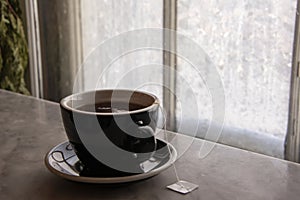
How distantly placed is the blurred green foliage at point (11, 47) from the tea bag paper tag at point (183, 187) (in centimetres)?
239

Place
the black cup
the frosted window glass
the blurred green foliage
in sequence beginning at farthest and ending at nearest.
A: 1. the blurred green foliage
2. the frosted window glass
3. the black cup

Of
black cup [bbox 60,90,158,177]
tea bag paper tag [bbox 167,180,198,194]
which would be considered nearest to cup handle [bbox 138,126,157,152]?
black cup [bbox 60,90,158,177]

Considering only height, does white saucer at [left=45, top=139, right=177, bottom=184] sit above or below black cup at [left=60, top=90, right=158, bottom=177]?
below

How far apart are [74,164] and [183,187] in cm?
22

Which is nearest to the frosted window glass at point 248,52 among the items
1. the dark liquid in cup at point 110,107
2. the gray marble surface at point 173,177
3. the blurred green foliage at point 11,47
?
the blurred green foliage at point 11,47

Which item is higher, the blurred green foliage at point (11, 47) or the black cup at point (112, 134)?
the black cup at point (112, 134)

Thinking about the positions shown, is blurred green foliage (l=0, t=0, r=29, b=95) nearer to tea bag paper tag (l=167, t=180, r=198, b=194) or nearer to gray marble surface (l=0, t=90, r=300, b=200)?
gray marble surface (l=0, t=90, r=300, b=200)

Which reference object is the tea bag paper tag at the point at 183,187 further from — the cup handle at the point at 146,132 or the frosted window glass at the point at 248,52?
the frosted window glass at the point at 248,52

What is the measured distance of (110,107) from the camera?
3.24 feet

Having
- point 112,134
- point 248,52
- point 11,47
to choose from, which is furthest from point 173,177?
point 11,47

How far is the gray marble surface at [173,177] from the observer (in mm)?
898

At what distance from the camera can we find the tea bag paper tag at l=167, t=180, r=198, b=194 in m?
0.91

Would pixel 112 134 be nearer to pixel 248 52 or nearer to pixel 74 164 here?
pixel 74 164

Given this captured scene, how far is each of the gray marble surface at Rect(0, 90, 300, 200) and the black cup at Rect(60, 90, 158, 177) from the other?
0.13ft
